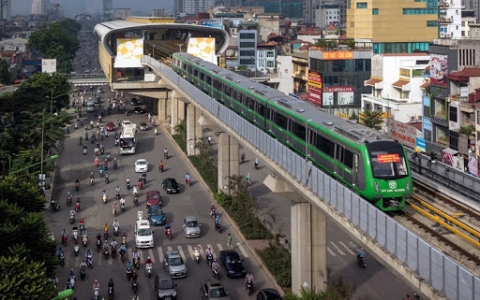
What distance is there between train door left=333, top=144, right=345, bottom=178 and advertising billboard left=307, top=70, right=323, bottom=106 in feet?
144

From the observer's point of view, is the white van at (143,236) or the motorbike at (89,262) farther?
the white van at (143,236)

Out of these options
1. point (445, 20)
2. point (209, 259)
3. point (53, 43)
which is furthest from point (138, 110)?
point (53, 43)

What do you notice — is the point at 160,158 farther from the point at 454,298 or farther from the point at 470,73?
the point at 454,298

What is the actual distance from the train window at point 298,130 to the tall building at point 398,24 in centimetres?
5496

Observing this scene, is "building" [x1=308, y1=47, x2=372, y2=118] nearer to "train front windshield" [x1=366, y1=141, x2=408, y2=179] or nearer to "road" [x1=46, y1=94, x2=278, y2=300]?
"road" [x1=46, y1=94, x2=278, y2=300]

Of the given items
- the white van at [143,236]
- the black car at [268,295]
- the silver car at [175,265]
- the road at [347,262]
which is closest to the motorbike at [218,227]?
the road at [347,262]

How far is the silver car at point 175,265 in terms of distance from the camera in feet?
112

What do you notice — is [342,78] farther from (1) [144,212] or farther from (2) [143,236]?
(2) [143,236]

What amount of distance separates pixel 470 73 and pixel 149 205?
771 inches

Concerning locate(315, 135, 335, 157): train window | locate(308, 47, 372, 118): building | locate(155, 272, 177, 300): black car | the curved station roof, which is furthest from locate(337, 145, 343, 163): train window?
the curved station roof

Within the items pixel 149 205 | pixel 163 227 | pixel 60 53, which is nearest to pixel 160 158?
pixel 149 205

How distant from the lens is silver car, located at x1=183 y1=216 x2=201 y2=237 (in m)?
39.8

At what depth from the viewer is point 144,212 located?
4478 cm

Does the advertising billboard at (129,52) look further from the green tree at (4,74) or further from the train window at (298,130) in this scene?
the train window at (298,130)
